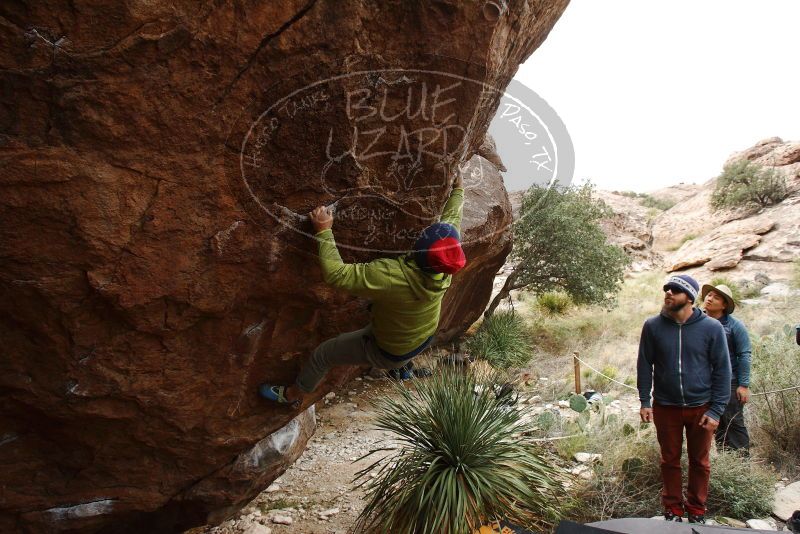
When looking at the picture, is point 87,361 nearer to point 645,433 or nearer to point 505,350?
point 645,433

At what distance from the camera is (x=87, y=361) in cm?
321

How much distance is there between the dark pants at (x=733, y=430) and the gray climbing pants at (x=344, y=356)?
3707 mm

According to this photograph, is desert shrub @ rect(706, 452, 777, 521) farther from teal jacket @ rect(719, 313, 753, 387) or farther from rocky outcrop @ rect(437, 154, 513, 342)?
rocky outcrop @ rect(437, 154, 513, 342)

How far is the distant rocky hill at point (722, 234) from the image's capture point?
15.5 meters

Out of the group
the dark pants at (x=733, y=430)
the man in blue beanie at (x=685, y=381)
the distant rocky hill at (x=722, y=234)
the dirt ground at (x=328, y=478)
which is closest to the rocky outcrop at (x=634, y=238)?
the distant rocky hill at (x=722, y=234)

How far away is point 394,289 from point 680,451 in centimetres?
289

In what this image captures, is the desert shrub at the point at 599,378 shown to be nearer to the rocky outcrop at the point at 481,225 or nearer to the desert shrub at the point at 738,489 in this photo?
the rocky outcrop at the point at 481,225

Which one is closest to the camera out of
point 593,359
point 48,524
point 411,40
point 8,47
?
point 8,47

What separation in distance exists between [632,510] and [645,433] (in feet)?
3.76

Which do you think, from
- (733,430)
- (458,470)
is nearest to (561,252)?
(733,430)

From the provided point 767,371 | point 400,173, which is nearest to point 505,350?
point 767,371

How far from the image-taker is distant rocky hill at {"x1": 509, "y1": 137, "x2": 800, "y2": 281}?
15461mm

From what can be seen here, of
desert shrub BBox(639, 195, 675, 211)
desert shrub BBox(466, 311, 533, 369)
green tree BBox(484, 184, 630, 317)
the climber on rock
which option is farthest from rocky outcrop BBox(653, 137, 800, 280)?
the climber on rock

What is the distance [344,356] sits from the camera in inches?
149
